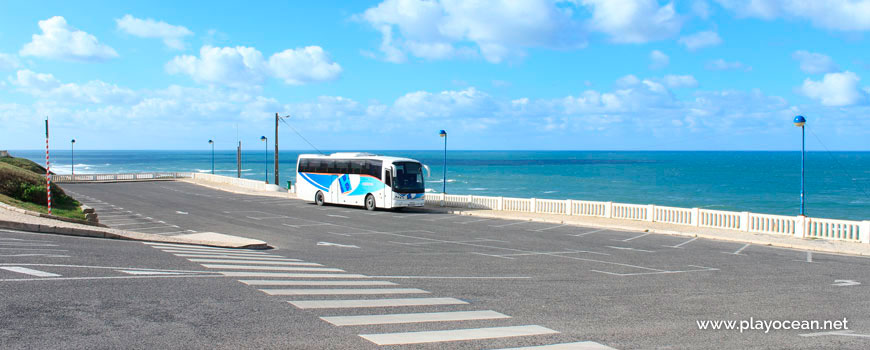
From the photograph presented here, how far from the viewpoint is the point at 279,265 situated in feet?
47.4

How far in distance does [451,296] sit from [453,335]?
2963mm

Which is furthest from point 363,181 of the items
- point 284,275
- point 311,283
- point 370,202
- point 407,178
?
point 311,283

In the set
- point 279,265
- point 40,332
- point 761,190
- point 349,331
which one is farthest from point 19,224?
point 761,190

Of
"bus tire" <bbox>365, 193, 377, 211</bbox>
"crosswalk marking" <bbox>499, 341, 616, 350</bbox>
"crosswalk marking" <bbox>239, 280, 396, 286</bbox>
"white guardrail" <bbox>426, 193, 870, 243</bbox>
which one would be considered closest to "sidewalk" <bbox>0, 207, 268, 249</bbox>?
"crosswalk marking" <bbox>239, 280, 396, 286</bbox>

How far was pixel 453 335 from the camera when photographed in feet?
26.0

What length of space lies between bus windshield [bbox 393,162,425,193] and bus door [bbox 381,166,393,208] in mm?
242

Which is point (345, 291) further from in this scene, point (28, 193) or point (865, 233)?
point (28, 193)

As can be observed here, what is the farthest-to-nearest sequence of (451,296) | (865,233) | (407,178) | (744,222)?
(407,178)
(744,222)
(865,233)
(451,296)

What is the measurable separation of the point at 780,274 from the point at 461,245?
9.25 meters

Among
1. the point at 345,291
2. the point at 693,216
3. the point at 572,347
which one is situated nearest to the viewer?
the point at 572,347

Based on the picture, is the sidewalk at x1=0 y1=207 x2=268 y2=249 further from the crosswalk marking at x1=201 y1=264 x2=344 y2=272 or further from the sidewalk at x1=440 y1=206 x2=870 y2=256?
the sidewalk at x1=440 y1=206 x2=870 y2=256

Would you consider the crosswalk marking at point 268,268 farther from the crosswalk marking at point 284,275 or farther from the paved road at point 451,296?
the crosswalk marking at point 284,275

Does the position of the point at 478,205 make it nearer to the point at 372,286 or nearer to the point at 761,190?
the point at 372,286

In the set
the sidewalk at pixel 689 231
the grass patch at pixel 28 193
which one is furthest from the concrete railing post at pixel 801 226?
the grass patch at pixel 28 193
